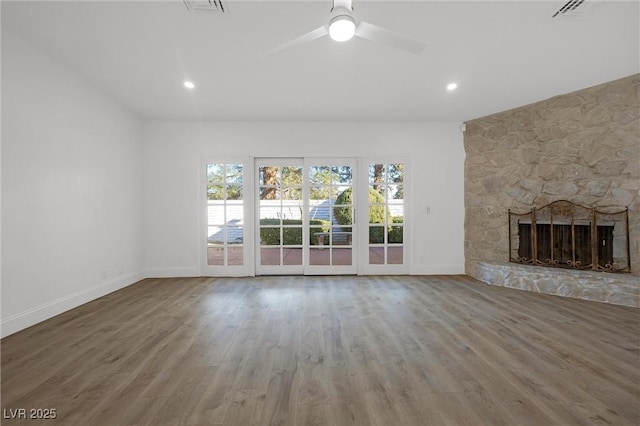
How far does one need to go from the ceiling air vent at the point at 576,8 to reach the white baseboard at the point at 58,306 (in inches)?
214

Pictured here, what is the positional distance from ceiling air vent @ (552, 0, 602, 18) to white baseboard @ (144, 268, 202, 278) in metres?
5.47

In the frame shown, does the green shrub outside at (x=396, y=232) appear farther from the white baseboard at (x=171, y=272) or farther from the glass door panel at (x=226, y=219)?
the white baseboard at (x=171, y=272)

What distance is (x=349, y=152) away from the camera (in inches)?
203

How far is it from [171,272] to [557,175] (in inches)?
242

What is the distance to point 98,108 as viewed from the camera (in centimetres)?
391

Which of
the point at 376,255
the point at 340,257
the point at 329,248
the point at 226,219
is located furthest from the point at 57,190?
the point at 376,255

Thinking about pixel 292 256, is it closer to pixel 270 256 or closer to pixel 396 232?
pixel 270 256

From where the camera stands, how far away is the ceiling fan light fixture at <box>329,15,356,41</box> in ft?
6.25

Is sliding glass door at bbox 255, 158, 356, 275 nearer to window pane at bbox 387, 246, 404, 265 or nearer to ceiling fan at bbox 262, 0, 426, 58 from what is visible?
window pane at bbox 387, 246, 404, 265

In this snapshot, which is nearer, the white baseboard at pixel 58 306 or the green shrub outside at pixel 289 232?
the white baseboard at pixel 58 306

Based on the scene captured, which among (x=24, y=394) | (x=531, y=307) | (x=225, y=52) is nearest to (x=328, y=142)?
(x=225, y=52)

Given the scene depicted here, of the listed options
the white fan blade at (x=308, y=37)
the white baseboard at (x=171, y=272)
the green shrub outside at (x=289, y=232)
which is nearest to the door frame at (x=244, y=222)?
the white baseboard at (x=171, y=272)

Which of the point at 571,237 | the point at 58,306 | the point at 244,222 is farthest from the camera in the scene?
the point at 244,222

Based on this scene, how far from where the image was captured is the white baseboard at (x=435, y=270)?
201 inches
